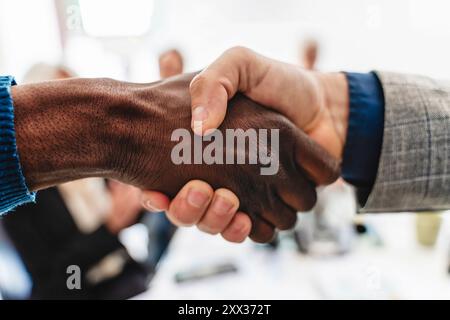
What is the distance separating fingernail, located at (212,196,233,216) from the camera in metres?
0.73

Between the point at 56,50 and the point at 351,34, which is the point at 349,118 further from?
the point at 56,50

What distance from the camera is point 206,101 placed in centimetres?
66

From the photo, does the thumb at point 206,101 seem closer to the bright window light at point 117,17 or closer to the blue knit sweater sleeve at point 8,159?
the blue knit sweater sleeve at point 8,159

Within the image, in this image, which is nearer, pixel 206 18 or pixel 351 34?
pixel 206 18

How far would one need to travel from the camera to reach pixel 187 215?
2.39 ft

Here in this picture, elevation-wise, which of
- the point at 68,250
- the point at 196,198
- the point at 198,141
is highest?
the point at 198,141

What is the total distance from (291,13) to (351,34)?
1.35 feet

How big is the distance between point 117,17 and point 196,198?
1.71m

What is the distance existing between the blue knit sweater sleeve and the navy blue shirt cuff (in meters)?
0.66

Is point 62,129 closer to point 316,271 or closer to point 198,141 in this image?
point 198,141

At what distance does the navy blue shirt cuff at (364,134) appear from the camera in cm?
83

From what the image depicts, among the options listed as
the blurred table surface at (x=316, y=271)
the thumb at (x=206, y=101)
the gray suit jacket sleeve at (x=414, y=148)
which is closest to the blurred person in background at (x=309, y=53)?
the blurred table surface at (x=316, y=271)

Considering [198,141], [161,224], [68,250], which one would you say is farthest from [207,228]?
[161,224]
